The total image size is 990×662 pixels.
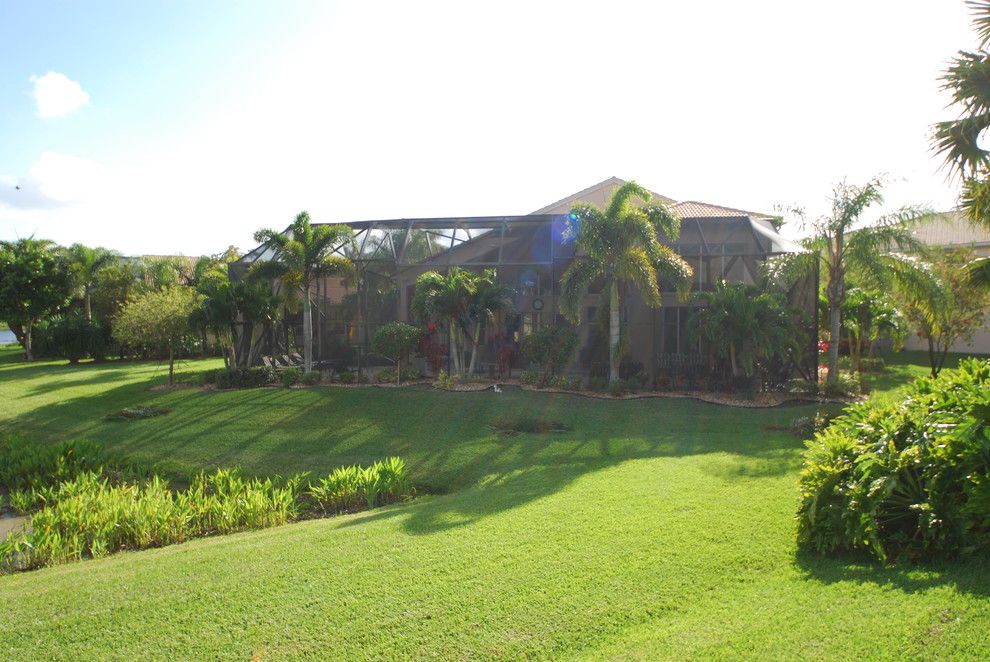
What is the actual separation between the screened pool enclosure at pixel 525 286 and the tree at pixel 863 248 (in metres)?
0.89

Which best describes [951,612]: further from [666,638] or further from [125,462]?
[125,462]

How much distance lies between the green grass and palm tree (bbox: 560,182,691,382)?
716 centimetres

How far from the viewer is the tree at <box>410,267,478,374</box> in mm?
17594

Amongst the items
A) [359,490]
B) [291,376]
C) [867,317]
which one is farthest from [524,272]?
[359,490]

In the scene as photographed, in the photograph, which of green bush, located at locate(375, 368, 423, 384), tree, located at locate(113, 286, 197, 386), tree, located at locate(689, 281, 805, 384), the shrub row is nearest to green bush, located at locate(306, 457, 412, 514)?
the shrub row

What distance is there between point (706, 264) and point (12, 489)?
55.6ft

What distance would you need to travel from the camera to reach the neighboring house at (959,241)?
→ 26.2 meters

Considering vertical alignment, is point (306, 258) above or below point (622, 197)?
below

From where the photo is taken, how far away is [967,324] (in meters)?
18.9

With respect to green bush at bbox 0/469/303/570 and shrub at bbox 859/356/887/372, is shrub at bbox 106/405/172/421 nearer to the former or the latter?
green bush at bbox 0/469/303/570

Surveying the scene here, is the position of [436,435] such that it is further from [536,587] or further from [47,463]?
[536,587]

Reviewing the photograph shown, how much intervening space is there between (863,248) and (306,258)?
1497cm

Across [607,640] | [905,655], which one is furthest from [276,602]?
[905,655]

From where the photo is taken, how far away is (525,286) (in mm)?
19859
